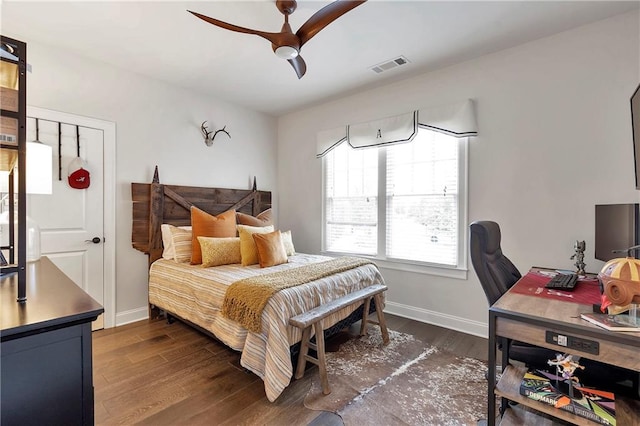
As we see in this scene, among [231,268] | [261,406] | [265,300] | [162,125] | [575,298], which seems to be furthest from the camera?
[162,125]

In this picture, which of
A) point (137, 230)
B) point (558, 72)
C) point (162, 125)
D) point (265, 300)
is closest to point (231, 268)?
point (265, 300)

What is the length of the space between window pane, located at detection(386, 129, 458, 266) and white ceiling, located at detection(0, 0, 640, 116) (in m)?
0.87

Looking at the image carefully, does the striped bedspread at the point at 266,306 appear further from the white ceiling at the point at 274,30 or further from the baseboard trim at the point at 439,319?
the white ceiling at the point at 274,30

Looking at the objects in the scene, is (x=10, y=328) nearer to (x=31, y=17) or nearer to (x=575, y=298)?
(x=575, y=298)

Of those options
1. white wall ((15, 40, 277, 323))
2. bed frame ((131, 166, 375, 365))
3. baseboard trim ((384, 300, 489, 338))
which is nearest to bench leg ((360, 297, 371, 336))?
bed frame ((131, 166, 375, 365))

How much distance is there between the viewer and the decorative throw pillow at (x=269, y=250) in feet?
9.94

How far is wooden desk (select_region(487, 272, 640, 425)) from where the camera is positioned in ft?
3.89

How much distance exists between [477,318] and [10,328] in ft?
11.2

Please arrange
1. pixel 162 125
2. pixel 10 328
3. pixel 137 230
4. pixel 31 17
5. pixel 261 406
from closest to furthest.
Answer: pixel 10 328 → pixel 261 406 → pixel 31 17 → pixel 137 230 → pixel 162 125

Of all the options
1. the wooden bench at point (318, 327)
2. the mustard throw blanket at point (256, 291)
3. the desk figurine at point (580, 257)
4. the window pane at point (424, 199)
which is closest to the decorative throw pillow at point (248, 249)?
the mustard throw blanket at point (256, 291)

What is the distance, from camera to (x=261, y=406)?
195cm

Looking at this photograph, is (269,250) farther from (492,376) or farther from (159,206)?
(492,376)

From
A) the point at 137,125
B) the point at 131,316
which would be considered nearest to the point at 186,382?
the point at 131,316

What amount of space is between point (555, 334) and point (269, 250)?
2337 mm
